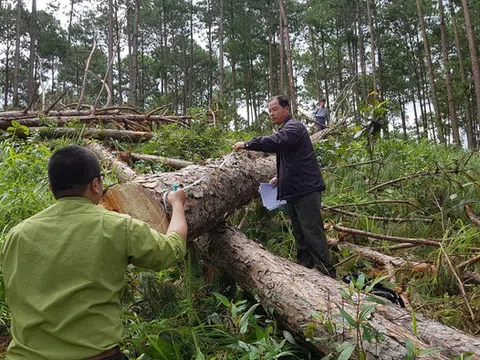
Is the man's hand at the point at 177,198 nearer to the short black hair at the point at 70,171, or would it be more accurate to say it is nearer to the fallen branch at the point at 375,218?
the short black hair at the point at 70,171

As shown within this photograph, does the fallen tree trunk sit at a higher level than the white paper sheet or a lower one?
higher

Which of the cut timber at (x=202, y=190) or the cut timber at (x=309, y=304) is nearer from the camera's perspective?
the cut timber at (x=309, y=304)

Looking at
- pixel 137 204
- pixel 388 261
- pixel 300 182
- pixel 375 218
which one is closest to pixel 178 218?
pixel 137 204

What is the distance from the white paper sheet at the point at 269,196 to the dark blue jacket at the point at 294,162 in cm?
21

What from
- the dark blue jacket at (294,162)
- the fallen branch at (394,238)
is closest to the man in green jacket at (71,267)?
the dark blue jacket at (294,162)

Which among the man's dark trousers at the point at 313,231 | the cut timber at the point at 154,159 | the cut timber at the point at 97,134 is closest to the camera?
the man's dark trousers at the point at 313,231

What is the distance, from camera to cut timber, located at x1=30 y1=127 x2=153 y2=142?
21.0ft

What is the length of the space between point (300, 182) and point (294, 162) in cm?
20

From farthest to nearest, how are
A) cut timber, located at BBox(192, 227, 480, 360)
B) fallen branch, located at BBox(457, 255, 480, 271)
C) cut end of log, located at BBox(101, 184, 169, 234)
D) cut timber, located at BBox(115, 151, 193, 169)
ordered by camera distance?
cut timber, located at BBox(115, 151, 193, 169) → fallen branch, located at BBox(457, 255, 480, 271) → cut end of log, located at BBox(101, 184, 169, 234) → cut timber, located at BBox(192, 227, 480, 360)

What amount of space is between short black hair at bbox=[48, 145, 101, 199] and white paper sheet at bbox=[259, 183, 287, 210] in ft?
7.74

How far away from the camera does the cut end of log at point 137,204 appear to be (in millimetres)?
2598

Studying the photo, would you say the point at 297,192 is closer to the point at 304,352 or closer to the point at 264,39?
the point at 304,352

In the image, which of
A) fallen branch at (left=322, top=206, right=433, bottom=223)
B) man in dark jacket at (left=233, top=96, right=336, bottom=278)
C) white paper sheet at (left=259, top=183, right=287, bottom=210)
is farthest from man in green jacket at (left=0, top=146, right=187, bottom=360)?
fallen branch at (left=322, top=206, right=433, bottom=223)

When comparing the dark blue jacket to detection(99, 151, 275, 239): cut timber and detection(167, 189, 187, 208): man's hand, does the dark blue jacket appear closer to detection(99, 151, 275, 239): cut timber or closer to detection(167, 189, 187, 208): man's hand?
detection(99, 151, 275, 239): cut timber
